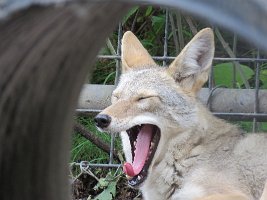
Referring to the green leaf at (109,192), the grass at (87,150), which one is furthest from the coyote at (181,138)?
the grass at (87,150)

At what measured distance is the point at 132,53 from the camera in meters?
5.73

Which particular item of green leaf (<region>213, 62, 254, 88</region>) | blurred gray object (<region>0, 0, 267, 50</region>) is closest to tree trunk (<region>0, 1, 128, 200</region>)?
blurred gray object (<region>0, 0, 267, 50</region>)

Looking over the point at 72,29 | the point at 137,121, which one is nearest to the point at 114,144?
the point at 137,121

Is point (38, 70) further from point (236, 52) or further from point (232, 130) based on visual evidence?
point (236, 52)

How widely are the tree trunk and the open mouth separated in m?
2.83

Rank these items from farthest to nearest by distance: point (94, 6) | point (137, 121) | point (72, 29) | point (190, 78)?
point (190, 78) < point (137, 121) < point (72, 29) < point (94, 6)

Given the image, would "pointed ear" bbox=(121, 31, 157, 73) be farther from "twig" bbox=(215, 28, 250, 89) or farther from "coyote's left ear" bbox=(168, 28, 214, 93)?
"twig" bbox=(215, 28, 250, 89)

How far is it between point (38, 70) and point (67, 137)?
32 cm

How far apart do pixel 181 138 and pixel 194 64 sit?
47cm

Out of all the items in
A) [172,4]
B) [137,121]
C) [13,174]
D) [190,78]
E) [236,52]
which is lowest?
[13,174]

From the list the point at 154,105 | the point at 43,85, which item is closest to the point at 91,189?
the point at 154,105

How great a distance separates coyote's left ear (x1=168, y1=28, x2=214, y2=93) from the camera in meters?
5.30

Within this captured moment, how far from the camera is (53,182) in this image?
211 centimetres

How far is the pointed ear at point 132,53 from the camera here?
563 centimetres
